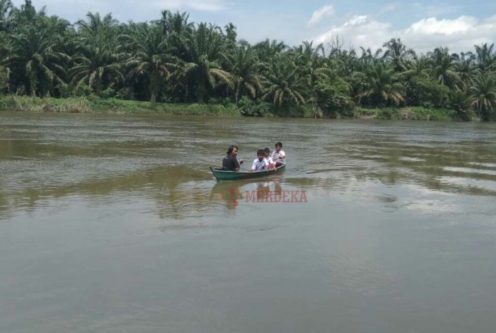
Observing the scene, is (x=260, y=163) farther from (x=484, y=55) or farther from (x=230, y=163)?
(x=484, y=55)

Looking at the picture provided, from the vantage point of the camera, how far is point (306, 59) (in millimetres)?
65688

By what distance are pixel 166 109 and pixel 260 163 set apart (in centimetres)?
4102

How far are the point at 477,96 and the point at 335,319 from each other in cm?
6950

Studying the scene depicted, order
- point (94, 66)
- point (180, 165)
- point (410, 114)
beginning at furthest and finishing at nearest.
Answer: point (410, 114), point (94, 66), point (180, 165)

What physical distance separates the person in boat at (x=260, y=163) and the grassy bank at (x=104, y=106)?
127 ft

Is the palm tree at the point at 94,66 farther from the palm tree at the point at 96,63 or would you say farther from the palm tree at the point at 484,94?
the palm tree at the point at 484,94

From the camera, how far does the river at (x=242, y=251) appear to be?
644cm

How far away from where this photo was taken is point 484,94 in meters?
69.2

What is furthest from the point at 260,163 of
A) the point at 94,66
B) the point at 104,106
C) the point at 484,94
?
the point at 484,94

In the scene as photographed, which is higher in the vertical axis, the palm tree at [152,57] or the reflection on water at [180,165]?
the palm tree at [152,57]

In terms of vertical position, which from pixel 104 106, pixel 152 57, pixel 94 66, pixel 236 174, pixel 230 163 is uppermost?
pixel 152 57

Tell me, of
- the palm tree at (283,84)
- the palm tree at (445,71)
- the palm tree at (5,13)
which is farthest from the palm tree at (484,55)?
the palm tree at (5,13)

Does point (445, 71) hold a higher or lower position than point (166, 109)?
higher

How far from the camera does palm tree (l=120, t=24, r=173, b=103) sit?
55688mm
